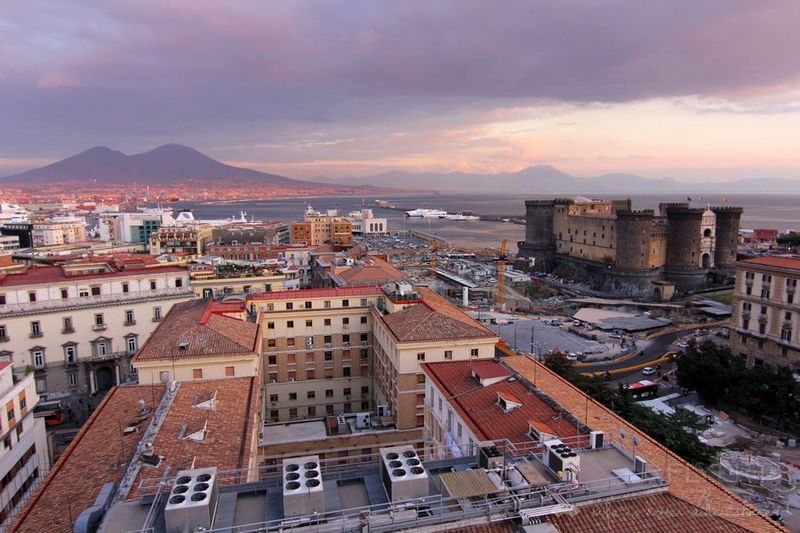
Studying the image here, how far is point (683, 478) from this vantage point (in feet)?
36.4

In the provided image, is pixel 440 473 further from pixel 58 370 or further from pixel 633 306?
pixel 633 306

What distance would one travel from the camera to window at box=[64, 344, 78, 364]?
30906 mm

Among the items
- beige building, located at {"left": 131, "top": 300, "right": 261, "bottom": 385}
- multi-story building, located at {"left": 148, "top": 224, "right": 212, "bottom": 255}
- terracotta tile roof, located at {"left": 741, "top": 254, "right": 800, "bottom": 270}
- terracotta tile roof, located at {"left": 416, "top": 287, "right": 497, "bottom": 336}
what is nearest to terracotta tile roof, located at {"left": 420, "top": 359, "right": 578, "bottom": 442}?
terracotta tile roof, located at {"left": 416, "top": 287, "right": 497, "bottom": 336}

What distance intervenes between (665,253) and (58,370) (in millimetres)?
65706

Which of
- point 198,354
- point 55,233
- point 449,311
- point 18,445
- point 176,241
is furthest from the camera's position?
point 55,233

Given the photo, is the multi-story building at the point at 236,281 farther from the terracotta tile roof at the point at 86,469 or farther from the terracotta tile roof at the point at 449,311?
the terracotta tile roof at the point at 86,469

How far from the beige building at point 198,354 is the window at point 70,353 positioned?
39.0 feet

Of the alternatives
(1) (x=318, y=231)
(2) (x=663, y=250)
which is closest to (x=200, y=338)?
(2) (x=663, y=250)

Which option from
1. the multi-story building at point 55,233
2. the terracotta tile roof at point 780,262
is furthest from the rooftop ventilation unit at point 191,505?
the multi-story building at point 55,233

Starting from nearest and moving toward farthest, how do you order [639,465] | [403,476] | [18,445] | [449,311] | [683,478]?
[403,476] → [639,465] → [683,478] → [18,445] → [449,311]

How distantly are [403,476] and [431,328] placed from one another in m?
14.7

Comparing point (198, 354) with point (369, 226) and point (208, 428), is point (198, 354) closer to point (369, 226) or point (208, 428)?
point (208, 428)

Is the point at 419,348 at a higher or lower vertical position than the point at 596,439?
lower

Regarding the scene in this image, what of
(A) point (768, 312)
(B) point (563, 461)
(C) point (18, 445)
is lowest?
(C) point (18, 445)
